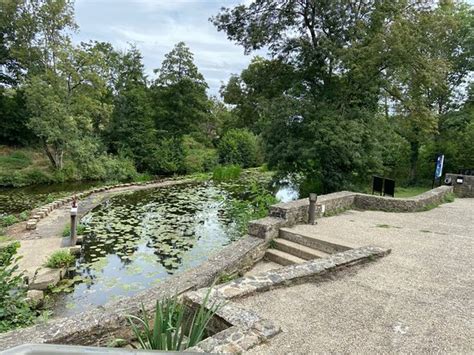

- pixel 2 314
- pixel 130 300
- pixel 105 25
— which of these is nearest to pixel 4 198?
pixel 105 25

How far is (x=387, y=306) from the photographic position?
3.33 meters

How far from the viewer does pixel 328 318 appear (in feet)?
10.1

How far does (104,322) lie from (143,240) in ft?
13.9

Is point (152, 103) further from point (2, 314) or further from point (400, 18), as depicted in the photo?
point (2, 314)

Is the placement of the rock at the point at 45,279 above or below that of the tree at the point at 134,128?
below

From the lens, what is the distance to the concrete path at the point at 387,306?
269 centimetres

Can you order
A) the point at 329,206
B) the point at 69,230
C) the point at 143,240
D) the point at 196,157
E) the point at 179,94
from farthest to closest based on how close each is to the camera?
1. the point at 196,157
2. the point at 179,94
3. the point at 329,206
4. the point at 143,240
5. the point at 69,230

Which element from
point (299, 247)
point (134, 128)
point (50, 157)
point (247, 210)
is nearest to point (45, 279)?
point (299, 247)

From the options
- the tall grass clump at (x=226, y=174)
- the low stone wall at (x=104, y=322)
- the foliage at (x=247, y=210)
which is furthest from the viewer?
the tall grass clump at (x=226, y=174)

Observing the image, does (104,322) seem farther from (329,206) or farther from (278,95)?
(278,95)

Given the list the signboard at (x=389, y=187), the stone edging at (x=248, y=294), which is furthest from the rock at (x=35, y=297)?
the signboard at (x=389, y=187)

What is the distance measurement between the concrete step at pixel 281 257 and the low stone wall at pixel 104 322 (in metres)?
1.19

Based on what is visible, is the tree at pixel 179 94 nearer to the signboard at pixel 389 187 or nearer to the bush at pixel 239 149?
the bush at pixel 239 149

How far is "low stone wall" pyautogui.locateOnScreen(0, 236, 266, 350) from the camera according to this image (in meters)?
2.76
